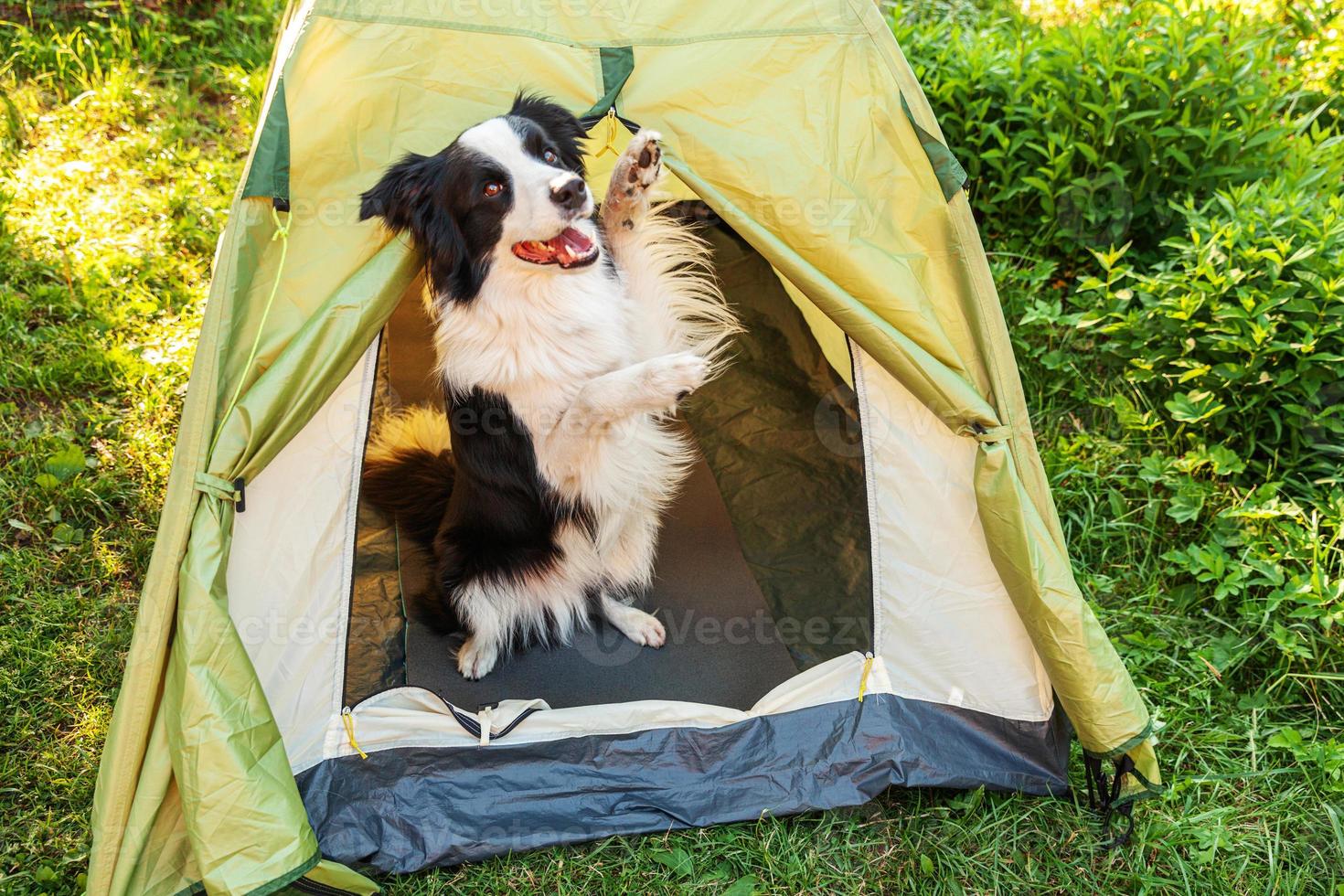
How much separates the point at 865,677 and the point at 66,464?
2431mm

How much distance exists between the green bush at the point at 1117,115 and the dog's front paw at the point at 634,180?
5.40 feet

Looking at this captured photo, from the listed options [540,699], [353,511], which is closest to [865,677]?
[540,699]

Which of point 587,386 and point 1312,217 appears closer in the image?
point 587,386

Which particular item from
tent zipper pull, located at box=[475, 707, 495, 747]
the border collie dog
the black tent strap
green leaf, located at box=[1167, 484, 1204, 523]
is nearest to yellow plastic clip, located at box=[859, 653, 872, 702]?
the black tent strap

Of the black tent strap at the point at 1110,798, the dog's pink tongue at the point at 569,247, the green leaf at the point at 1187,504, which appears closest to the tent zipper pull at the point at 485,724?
the dog's pink tongue at the point at 569,247

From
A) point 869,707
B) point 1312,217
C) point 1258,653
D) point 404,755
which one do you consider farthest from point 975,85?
point 404,755

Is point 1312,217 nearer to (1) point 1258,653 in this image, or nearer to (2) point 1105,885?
(1) point 1258,653

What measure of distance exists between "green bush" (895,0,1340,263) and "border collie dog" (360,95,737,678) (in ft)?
4.64

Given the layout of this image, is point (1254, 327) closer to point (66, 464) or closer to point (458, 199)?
point (458, 199)

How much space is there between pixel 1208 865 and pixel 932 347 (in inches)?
50.6

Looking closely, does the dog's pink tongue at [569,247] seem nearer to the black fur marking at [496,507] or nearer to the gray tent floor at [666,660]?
the black fur marking at [496,507]

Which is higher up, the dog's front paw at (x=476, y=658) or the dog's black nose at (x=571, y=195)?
the dog's black nose at (x=571, y=195)

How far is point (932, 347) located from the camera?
2.09 metres

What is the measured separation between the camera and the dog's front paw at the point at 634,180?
2.06 meters
